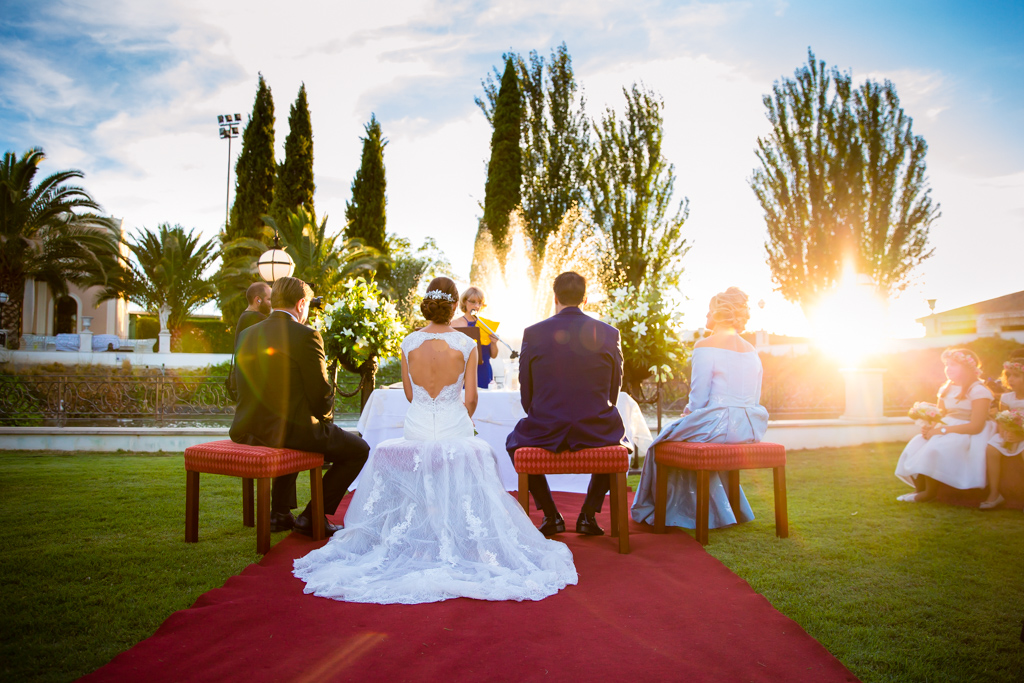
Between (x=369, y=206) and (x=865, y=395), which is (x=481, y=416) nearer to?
(x=865, y=395)

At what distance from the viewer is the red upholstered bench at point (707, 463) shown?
4492 millimetres

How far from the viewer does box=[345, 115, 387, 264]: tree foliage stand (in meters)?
29.3

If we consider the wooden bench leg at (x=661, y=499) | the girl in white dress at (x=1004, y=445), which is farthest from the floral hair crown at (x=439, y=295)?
the girl in white dress at (x=1004, y=445)

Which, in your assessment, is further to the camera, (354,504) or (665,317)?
(665,317)

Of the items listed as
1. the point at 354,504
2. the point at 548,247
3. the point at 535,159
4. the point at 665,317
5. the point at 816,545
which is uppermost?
the point at 535,159

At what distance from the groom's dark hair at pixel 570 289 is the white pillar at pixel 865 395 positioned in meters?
8.95

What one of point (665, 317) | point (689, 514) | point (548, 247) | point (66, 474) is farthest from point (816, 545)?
point (548, 247)

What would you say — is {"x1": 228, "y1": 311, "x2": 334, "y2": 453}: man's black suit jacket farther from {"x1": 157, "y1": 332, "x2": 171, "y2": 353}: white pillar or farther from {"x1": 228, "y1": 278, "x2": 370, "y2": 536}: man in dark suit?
{"x1": 157, "y1": 332, "x2": 171, "y2": 353}: white pillar

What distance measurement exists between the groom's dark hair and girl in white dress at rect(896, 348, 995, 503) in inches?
157

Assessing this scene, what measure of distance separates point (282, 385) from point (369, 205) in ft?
86.7

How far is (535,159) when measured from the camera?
992 inches

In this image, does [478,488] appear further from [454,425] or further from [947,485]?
[947,485]

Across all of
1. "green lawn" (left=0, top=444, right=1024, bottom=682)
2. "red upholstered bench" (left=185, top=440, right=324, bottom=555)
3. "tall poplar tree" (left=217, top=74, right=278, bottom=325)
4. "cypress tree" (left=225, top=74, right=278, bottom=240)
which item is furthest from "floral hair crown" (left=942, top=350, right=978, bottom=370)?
"cypress tree" (left=225, top=74, right=278, bottom=240)

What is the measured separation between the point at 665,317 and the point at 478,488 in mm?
3815
